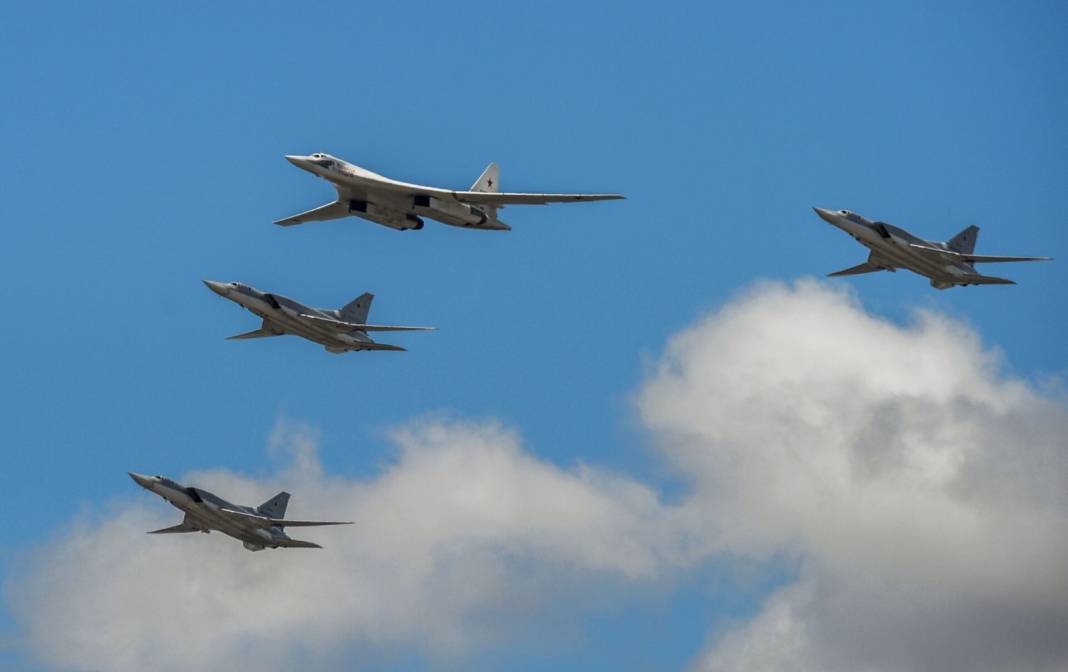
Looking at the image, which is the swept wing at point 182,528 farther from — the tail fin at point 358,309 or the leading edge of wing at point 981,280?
the leading edge of wing at point 981,280

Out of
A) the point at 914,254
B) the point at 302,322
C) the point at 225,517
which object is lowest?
the point at 225,517

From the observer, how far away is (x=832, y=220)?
11612cm

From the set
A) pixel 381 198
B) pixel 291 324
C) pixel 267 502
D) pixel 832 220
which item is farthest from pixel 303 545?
pixel 832 220

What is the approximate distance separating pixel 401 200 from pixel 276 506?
23509 mm

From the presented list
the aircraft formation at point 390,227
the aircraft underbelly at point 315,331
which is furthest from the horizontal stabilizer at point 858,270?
the aircraft underbelly at point 315,331

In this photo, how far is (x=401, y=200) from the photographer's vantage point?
11844 centimetres

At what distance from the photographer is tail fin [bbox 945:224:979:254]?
392ft

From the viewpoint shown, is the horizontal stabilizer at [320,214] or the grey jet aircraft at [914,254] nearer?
the grey jet aircraft at [914,254]

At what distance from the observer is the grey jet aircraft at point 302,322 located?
118 meters

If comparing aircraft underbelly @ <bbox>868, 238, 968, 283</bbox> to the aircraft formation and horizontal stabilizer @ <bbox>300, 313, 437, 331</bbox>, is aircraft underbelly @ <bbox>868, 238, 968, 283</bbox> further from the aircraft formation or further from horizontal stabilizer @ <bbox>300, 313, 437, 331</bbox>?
horizontal stabilizer @ <bbox>300, 313, 437, 331</bbox>

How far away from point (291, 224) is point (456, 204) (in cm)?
1804

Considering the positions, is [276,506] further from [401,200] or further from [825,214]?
[825,214]

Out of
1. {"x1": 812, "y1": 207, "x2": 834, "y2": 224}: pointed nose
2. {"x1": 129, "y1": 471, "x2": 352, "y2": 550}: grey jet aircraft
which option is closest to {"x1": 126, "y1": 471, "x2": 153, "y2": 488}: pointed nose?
{"x1": 129, "y1": 471, "x2": 352, "y2": 550}: grey jet aircraft

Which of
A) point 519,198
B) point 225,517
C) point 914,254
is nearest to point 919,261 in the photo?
point 914,254
